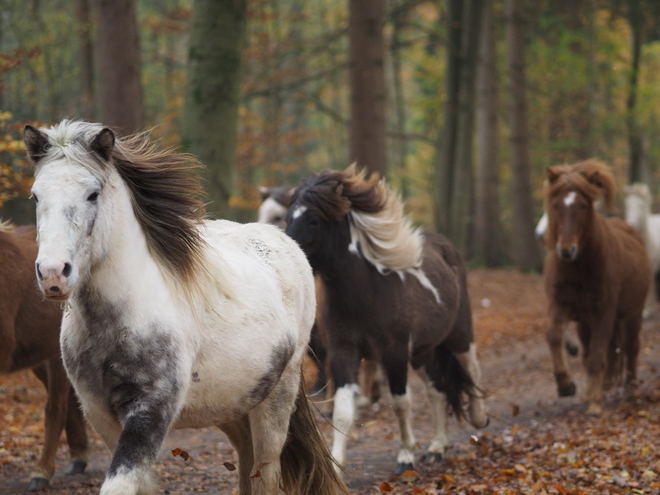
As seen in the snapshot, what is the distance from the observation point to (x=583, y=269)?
913 centimetres

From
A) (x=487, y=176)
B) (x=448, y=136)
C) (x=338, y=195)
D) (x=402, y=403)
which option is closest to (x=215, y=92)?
(x=338, y=195)

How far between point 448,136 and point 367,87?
835 cm

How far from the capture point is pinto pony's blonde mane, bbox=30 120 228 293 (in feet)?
11.6

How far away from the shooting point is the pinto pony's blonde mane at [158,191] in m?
3.53

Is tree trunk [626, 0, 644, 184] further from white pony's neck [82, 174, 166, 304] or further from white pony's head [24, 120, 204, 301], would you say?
white pony's neck [82, 174, 166, 304]

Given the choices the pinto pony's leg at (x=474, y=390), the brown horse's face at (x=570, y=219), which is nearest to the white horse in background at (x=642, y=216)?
the brown horse's face at (x=570, y=219)

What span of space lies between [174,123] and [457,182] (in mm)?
8874

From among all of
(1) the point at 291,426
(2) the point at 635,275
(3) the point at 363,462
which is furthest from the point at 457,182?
(1) the point at 291,426

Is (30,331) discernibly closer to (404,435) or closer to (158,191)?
(158,191)

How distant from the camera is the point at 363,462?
23.5 feet

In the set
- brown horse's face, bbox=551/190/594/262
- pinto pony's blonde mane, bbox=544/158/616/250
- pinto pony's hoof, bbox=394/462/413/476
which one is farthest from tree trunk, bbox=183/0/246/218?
pinto pony's hoof, bbox=394/462/413/476

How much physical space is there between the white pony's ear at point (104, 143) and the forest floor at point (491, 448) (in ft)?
9.78

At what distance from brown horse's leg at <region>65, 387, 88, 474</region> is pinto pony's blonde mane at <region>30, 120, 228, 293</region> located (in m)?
3.14

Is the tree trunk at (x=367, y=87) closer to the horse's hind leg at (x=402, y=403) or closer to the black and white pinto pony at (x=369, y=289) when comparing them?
the black and white pinto pony at (x=369, y=289)
